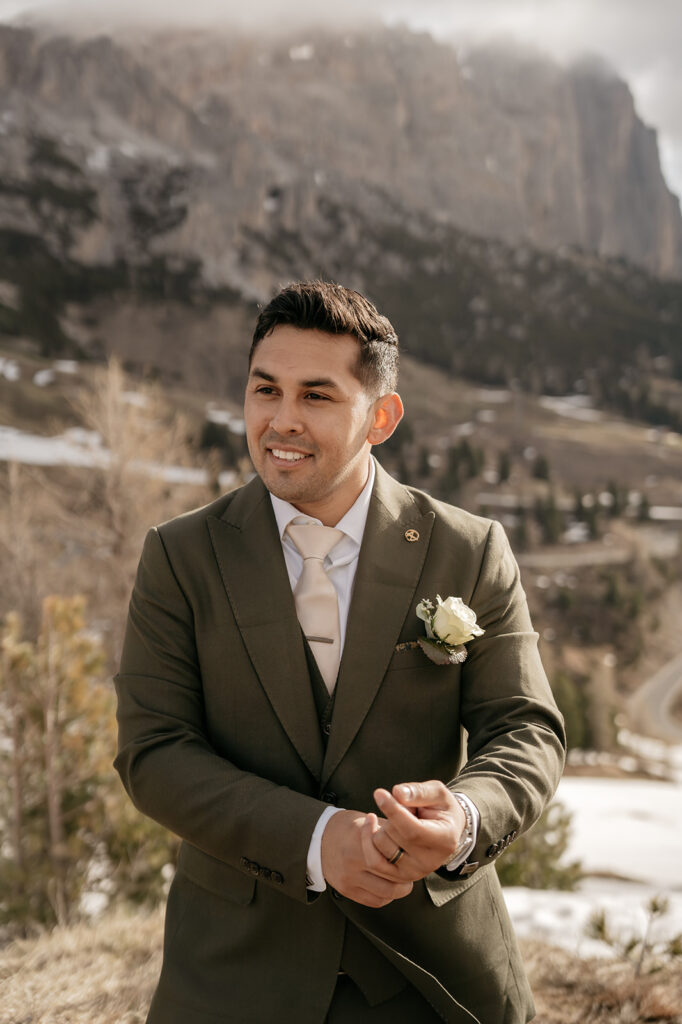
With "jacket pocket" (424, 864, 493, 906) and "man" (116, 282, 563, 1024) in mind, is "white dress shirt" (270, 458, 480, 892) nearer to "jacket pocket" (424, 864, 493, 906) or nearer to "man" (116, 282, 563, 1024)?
"man" (116, 282, 563, 1024)

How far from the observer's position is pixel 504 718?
1750 millimetres

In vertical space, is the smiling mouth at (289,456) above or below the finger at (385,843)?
above

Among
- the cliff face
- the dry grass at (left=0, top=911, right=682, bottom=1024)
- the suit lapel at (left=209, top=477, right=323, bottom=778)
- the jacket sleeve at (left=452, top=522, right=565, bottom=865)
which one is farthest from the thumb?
the cliff face

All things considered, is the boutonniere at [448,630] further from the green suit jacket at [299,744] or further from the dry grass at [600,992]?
the dry grass at [600,992]

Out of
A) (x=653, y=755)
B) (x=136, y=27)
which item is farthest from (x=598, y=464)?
(x=136, y=27)

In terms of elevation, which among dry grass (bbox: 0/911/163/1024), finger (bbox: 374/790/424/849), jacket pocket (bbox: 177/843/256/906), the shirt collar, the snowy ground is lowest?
the snowy ground

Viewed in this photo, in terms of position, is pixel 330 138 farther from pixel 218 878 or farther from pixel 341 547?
pixel 218 878

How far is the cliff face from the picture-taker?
385 feet

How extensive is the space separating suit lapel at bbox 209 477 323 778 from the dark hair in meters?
0.37

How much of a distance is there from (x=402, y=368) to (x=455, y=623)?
4024 inches

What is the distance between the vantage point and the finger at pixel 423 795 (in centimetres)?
143

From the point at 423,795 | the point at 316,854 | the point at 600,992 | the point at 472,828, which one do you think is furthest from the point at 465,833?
→ the point at 600,992

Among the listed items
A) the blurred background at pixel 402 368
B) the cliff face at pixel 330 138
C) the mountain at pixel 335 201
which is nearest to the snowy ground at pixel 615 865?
Result: the blurred background at pixel 402 368

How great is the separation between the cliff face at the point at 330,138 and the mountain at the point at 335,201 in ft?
1.35
